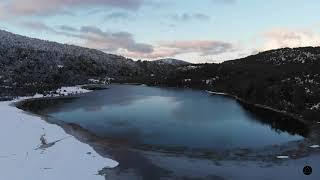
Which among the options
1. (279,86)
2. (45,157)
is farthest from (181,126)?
(279,86)

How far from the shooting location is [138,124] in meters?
61.8

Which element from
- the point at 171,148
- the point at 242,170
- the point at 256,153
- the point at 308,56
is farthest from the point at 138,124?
the point at 308,56

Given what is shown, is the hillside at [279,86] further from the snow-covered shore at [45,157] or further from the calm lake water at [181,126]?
the snow-covered shore at [45,157]

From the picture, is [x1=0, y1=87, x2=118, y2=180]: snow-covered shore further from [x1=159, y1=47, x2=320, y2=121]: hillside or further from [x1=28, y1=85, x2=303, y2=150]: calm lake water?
[x1=159, y1=47, x2=320, y2=121]: hillside

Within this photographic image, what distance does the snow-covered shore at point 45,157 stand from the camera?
3281 centimetres

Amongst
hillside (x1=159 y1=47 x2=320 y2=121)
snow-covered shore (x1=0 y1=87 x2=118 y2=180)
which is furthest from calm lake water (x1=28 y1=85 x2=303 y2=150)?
hillside (x1=159 y1=47 x2=320 y2=121)

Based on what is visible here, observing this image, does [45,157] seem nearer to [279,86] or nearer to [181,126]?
[181,126]

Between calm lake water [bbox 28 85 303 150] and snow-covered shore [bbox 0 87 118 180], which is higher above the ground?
calm lake water [bbox 28 85 303 150]

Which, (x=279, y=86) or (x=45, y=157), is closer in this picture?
(x=45, y=157)

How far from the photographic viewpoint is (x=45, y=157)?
38.3 meters

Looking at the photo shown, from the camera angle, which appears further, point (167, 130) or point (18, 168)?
point (167, 130)

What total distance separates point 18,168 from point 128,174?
7882 millimetres

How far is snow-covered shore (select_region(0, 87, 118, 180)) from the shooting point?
32.8 m

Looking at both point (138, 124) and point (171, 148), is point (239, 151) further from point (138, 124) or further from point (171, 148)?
point (138, 124)
